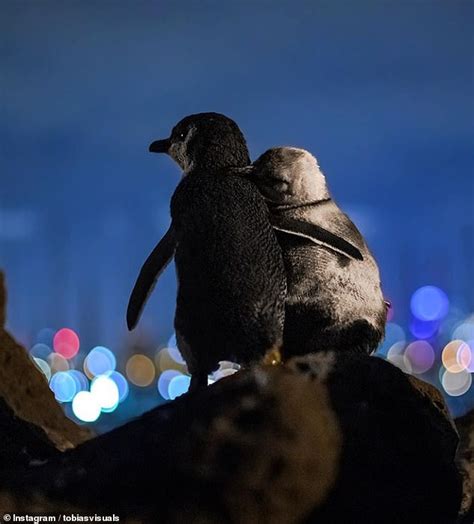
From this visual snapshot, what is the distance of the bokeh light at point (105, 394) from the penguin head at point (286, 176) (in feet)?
5.42

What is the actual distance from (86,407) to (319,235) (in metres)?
1.77


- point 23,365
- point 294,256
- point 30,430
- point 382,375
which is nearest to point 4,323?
point 23,365

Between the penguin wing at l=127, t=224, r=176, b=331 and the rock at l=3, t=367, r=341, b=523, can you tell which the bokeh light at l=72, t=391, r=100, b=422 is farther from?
the rock at l=3, t=367, r=341, b=523

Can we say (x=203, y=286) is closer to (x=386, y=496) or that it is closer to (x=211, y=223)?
(x=211, y=223)

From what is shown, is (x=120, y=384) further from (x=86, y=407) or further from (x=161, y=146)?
(x=161, y=146)

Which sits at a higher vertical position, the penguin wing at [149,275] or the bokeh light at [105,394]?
the penguin wing at [149,275]

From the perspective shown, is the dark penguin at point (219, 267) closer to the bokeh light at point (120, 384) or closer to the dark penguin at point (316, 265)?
the dark penguin at point (316, 265)

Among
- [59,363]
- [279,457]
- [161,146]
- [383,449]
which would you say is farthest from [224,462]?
[59,363]

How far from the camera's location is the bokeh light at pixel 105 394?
3.54 meters

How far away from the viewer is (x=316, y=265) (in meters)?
1.93

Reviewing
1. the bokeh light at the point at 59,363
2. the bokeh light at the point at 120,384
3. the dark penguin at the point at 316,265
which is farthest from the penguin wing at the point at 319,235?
the bokeh light at the point at 59,363

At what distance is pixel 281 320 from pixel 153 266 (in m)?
0.27

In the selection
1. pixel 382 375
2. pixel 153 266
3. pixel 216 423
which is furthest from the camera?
pixel 153 266

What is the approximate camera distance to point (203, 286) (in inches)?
74.2
